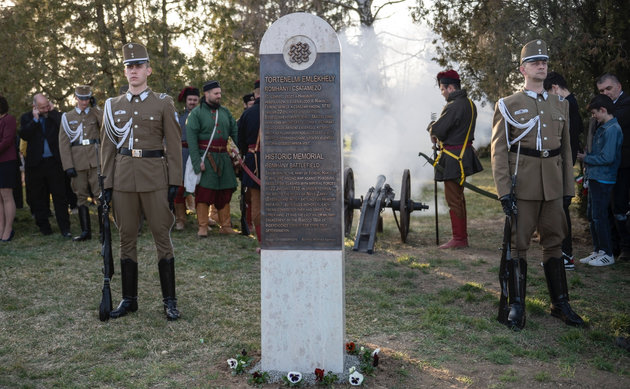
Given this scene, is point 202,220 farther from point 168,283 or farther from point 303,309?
point 303,309

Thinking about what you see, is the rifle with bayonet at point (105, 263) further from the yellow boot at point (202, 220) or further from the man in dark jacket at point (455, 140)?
the man in dark jacket at point (455, 140)

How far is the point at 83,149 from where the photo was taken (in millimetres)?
9828

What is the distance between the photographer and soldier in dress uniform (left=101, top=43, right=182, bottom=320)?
5.96 meters

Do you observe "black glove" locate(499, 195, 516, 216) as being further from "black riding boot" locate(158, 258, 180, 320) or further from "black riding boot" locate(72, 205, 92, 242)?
"black riding boot" locate(72, 205, 92, 242)

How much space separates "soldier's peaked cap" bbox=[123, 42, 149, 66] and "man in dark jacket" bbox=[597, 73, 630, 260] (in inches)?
210

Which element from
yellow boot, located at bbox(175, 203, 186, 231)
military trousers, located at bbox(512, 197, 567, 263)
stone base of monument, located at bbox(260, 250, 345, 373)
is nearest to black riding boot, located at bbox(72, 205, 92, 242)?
yellow boot, located at bbox(175, 203, 186, 231)

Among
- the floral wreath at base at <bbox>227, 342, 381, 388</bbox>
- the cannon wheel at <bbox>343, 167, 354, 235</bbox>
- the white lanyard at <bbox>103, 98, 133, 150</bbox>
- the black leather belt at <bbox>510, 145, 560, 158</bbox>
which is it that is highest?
the white lanyard at <bbox>103, 98, 133, 150</bbox>

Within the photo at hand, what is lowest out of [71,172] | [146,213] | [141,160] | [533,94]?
[146,213]


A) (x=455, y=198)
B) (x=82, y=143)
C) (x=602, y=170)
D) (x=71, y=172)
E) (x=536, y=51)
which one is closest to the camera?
(x=536, y=51)

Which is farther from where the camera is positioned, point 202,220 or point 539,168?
point 202,220

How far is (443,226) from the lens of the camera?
1162 centimetres

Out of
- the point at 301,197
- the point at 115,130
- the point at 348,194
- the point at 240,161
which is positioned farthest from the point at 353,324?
the point at 348,194

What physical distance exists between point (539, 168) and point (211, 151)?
217 inches

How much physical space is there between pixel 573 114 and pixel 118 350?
5.42 meters
